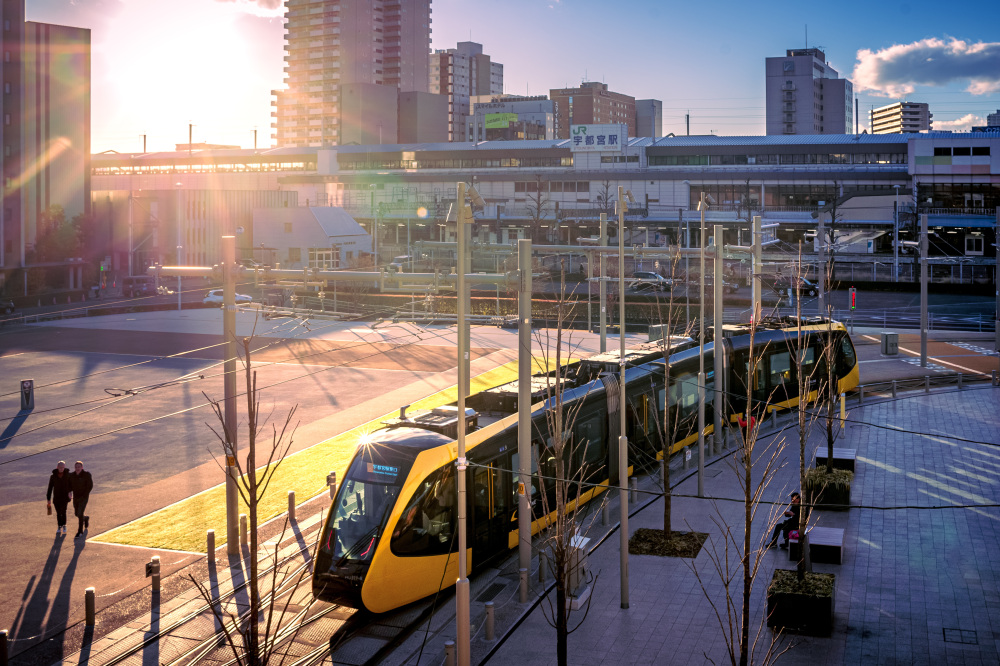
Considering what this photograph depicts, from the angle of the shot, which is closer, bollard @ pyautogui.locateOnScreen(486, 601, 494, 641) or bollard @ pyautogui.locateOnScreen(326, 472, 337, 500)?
bollard @ pyautogui.locateOnScreen(486, 601, 494, 641)

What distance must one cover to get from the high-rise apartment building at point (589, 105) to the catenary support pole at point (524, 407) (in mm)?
166182

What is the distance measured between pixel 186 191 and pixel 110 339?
35573 millimetres

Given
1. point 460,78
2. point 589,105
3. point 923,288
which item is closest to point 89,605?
point 923,288

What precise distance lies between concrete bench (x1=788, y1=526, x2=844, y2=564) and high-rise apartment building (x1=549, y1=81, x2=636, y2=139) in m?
165

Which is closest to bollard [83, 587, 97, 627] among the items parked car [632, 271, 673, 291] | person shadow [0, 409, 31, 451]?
person shadow [0, 409, 31, 451]

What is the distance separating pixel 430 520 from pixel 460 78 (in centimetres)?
18419

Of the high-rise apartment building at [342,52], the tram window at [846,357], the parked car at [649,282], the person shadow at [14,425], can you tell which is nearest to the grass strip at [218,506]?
the person shadow at [14,425]

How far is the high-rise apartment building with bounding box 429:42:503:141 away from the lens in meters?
185

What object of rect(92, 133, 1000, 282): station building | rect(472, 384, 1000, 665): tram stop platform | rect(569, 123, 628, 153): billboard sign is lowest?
rect(472, 384, 1000, 665): tram stop platform

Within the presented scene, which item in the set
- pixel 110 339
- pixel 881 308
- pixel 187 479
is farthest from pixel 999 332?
pixel 110 339

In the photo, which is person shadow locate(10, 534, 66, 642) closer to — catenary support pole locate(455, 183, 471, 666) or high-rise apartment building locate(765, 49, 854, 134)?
catenary support pole locate(455, 183, 471, 666)

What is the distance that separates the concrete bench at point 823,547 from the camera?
50.3 ft

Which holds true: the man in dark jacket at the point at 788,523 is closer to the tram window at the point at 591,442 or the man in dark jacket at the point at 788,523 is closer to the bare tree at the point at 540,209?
the tram window at the point at 591,442

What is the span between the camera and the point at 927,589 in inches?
558
